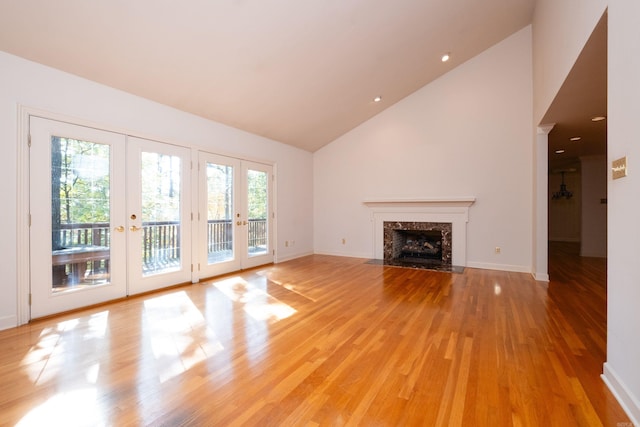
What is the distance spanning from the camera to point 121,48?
3.08m

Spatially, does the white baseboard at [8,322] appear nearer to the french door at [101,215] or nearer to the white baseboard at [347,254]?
the french door at [101,215]

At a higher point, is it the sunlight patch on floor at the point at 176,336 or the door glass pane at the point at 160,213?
the door glass pane at the point at 160,213

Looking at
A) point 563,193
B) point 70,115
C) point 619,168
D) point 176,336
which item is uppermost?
point 70,115

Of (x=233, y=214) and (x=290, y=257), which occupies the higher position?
(x=233, y=214)

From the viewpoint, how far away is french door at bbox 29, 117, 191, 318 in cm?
309

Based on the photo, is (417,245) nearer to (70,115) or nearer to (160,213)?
(160,213)

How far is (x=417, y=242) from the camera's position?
669 centimetres

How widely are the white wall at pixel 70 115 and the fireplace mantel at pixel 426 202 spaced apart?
8.40 ft

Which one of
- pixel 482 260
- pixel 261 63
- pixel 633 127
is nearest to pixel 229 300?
pixel 261 63

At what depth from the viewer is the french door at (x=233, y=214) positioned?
190 inches

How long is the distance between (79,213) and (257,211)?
9.60 feet

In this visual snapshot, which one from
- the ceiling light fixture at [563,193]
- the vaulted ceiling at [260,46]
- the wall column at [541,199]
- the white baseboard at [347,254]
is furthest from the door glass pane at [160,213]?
the ceiling light fixture at [563,193]

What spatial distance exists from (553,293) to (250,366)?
13.0 ft

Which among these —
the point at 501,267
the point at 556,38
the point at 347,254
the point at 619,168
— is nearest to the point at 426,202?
the point at 501,267
